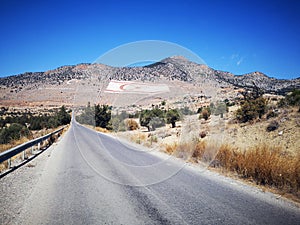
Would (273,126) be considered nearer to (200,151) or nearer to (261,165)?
(200,151)

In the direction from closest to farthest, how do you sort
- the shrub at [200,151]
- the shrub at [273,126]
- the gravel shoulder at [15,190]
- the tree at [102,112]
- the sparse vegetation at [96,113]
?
the gravel shoulder at [15,190]
the sparse vegetation at [96,113]
the tree at [102,112]
the shrub at [200,151]
the shrub at [273,126]

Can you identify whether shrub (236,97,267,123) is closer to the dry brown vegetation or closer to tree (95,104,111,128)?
the dry brown vegetation

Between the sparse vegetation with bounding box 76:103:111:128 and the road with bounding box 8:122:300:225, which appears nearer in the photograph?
the road with bounding box 8:122:300:225

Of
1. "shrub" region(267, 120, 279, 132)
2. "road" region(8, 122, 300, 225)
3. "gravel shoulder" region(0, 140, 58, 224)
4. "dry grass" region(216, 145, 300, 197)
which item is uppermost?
"shrub" region(267, 120, 279, 132)

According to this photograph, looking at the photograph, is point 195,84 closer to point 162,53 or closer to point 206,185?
point 162,53

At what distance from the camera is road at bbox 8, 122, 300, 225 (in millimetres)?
3523

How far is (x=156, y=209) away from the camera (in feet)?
12.7

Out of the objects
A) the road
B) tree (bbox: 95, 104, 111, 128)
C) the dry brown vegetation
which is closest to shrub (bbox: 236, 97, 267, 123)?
the dry brown vegetation

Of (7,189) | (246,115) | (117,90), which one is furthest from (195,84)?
(246,115)

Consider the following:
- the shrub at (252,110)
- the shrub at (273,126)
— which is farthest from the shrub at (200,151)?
the shrub at (252,110)

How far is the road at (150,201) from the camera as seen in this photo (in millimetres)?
3523

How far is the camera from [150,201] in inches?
167

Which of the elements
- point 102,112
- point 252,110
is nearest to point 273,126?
point 252,110

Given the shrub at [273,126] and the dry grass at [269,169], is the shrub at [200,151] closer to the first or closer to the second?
the dry grass at [269,169]
